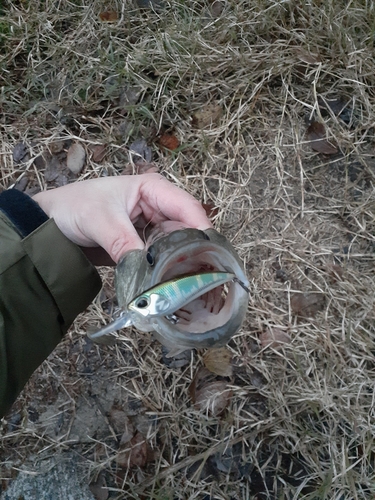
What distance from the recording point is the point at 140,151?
2734 millimetres

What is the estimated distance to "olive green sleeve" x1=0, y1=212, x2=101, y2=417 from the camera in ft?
5.90

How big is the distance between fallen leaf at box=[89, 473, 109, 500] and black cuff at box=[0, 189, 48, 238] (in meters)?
1.27

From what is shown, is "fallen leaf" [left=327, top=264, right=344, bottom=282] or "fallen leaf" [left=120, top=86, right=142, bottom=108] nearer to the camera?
"fallen leaf" [left=327, top=264, right=344, bottom=282]

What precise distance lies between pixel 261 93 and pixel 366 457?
183cm

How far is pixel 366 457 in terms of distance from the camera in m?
2.28

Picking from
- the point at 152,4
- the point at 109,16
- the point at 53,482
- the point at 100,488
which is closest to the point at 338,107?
the point at 152,4

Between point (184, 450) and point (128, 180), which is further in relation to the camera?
point (184, 450)

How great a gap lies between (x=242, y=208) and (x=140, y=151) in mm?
626

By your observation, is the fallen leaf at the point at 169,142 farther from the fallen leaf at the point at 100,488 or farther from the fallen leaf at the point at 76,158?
the fallen leaf at the point at 100,488

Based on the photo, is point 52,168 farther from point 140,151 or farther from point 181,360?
point 181,360

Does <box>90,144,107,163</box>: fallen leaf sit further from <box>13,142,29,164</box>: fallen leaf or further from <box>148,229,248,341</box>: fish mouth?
<box>148,229,248,341</box>: fish mouth

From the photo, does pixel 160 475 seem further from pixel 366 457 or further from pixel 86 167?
pixel 86 167

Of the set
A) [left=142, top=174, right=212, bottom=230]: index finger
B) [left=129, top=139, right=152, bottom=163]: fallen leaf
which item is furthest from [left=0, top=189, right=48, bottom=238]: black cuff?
[left=129, top=139, right=152, bottom=163]: fallen leaf

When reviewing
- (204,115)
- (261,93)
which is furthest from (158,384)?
(261,93)
